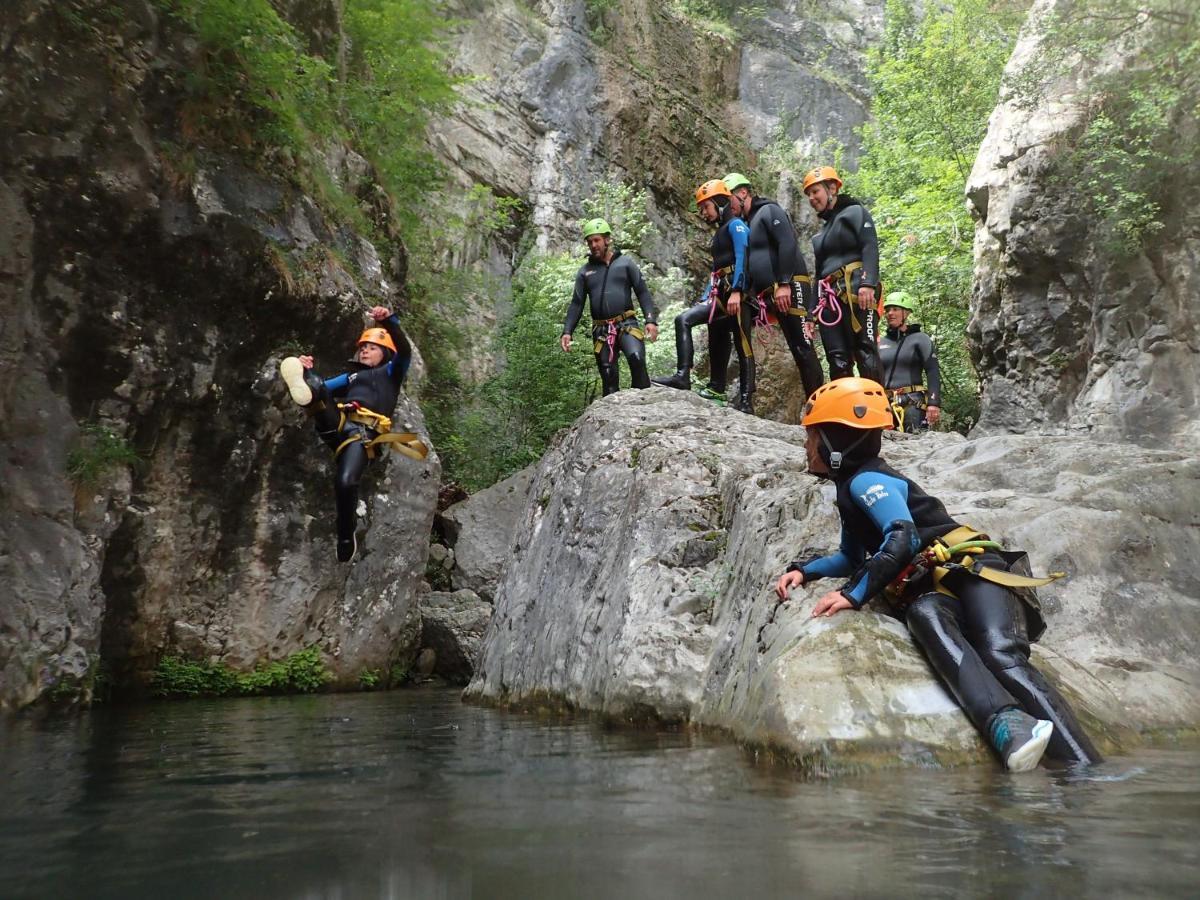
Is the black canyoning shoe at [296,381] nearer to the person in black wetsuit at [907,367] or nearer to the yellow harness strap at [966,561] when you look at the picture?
the yellow harness strap at [966,561]

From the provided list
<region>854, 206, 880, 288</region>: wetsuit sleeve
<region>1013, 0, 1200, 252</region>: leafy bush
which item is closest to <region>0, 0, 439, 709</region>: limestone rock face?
<region>854, 206, 880, 288</region>: wetsuit sleeve

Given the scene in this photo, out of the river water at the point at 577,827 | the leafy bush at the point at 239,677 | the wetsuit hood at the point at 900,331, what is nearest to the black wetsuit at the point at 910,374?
the wetsuit hood at the point at 900,331

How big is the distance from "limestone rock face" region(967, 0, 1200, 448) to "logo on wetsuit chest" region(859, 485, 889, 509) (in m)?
10.4

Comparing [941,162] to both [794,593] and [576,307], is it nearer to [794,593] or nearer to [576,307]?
[576,307]

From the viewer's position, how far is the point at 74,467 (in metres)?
8.38

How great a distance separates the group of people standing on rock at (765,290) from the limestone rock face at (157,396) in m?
3.24

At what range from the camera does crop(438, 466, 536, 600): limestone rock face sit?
13.0m

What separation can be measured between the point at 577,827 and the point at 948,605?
7.32 feet

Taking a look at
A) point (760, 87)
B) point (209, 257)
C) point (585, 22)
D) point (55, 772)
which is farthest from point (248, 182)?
point (760, 87)

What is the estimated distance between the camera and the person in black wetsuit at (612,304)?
31.9ft

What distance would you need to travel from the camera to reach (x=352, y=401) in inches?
334

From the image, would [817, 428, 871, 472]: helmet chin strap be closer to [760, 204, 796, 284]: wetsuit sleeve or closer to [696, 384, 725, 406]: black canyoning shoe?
[760, 204, 796, 284]: wetsuit sleeve

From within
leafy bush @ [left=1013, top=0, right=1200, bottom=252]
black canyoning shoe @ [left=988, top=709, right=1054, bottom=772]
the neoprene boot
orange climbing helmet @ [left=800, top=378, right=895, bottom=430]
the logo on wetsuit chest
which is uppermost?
leafy bush @ [left=1013, top=0, right=1200, bottom=252]

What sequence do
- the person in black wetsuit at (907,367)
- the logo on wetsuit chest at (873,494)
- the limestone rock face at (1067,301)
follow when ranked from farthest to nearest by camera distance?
the limestone rock face at (1067,301) < the person in black wetsuit at (907,367) < the logo on wetsuit chest at (873,494)
